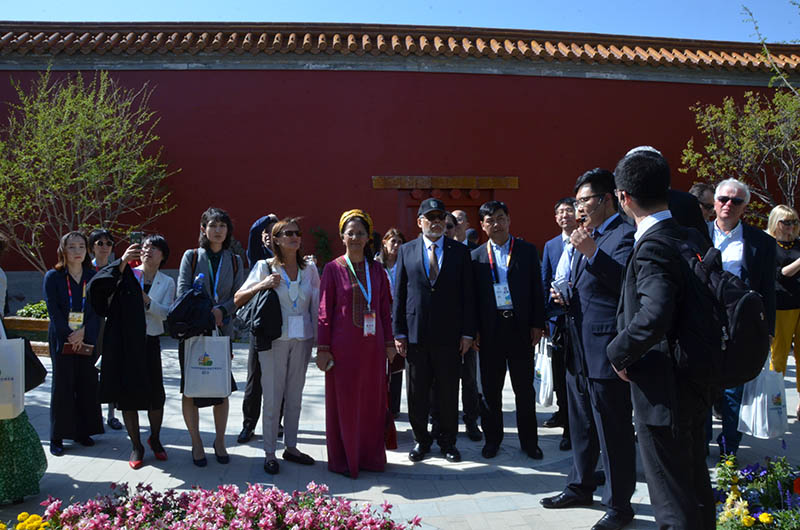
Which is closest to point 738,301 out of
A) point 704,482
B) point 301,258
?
point 704,482

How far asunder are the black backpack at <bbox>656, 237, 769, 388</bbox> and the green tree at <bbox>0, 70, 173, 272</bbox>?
922cm

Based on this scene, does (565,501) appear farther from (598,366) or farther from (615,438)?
(598,366)

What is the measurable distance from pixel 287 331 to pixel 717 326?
10.0 feet

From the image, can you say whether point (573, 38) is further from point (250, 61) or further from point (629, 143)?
point (250, 61)

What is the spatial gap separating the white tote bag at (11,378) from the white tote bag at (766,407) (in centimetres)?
479

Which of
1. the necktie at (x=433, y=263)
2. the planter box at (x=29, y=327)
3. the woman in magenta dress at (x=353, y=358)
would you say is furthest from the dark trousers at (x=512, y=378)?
the planter box at (x=29, y=327)

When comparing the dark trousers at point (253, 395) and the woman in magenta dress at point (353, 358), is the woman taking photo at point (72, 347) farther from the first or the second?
the woman in magenta dress at point (353, 358)

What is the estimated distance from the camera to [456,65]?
12023 millimetres

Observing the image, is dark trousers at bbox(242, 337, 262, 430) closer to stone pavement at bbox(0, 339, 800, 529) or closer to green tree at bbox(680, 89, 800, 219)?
stone pavement at bbox(0, 339, 800, 529)

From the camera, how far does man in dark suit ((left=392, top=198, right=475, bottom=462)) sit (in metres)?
4.91

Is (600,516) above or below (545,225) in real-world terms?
below

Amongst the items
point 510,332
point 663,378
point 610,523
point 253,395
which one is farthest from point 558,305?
point 253,395

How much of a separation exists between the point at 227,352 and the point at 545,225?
887 cm

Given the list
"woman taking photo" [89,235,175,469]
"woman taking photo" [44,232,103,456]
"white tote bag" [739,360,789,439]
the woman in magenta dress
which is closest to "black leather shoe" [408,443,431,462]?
the woman in magenta dress
